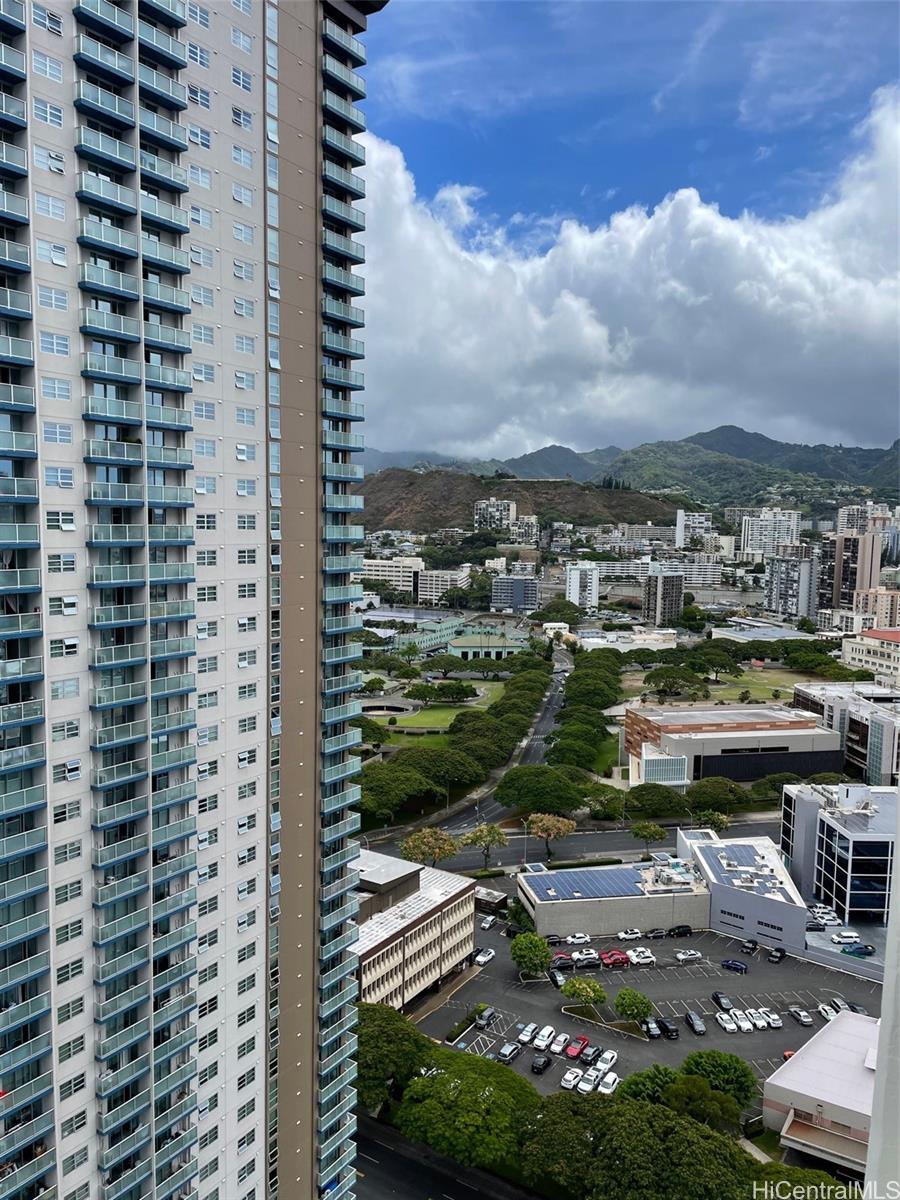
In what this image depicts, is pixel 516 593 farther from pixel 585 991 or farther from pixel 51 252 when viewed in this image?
pixel 51 252

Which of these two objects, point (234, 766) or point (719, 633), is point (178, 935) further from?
point (719, 633)


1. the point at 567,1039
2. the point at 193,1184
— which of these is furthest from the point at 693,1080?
the point at 193,1184

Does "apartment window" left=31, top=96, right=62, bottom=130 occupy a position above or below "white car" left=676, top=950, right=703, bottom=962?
above

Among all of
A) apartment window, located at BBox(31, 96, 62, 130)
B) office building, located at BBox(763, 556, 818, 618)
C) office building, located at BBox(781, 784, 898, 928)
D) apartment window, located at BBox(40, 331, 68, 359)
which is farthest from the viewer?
office building, located at BBox(763, 556, 818, 618)

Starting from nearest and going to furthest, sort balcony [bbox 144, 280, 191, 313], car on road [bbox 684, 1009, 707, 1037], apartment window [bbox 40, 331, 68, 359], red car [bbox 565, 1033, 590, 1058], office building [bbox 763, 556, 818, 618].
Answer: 1. apartment window [bbox 40, 331, 68, 359]
2. balcony [bbox 144, 280, 191, 313]
3. red car [bbox 565, 1033, 590, 1058]
4. car on road [bbox 684, 1009, 707, 1037]
5. office building [bbox 763, 556, 818, 618]

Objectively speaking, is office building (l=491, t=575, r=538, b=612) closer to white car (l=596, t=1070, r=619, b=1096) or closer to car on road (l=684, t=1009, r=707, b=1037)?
car on road (l=684, t=1009, r=707, b=1037)

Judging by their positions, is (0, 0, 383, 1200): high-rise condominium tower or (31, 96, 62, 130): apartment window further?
(0, 0, 383, 1200): high-rise condominium tower

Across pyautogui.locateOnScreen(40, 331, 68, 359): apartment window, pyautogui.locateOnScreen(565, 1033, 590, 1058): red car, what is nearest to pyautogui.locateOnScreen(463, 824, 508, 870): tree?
pyautogui.locateOnScreen(565, 1033, 590, 1058): red car

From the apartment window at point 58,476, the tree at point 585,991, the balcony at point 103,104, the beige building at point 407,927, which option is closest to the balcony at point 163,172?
the balcony at point 103,104
